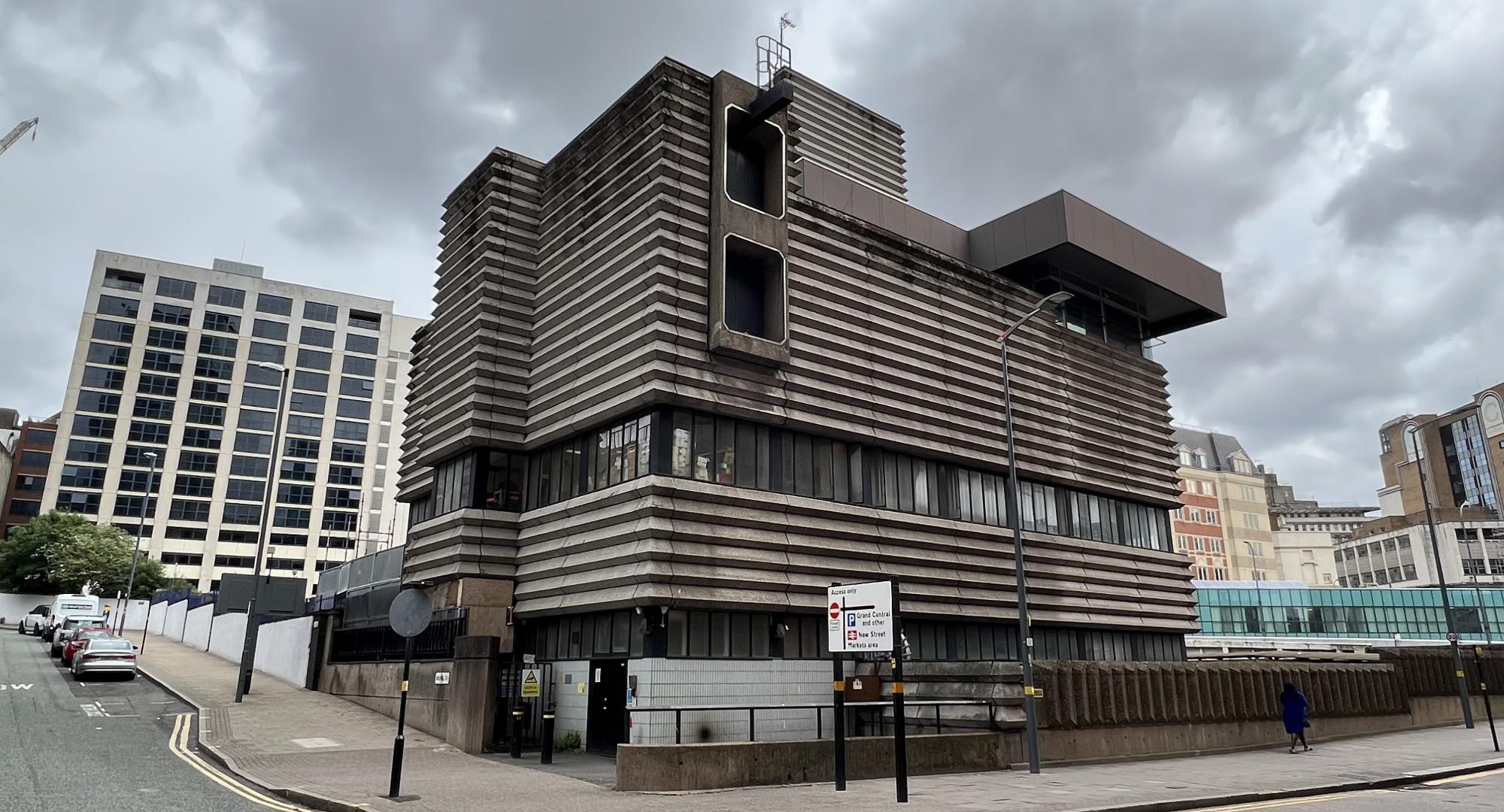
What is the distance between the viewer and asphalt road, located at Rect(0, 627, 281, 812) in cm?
1416

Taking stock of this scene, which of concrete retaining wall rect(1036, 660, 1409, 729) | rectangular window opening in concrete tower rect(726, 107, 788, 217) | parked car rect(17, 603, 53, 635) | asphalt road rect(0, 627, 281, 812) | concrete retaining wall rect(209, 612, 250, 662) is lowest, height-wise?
asphalt road rect(0, 627, 281, 812)

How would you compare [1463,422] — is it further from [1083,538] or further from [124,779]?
[124,779]

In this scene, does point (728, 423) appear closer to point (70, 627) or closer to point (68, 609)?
point (70, 627)

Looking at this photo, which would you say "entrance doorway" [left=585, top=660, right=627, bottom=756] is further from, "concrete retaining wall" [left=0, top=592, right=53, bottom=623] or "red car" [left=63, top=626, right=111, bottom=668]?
"concrete retaining wall" [left=0, top=592, right=53, bottom=623]

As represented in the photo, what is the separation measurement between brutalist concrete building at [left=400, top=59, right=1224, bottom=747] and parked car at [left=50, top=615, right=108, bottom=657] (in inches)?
821

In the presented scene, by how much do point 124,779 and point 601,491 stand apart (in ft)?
41.6

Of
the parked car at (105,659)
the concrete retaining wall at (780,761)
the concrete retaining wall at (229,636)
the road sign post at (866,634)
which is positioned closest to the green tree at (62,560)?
the concrete retaining wall at (229,636)

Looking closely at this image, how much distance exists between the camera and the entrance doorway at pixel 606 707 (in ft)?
80.8

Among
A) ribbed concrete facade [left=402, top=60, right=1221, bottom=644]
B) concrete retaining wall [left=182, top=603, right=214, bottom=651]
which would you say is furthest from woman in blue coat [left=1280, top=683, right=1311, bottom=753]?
concrete retaining wall [left=182, top=603, right=214, bottom=651]

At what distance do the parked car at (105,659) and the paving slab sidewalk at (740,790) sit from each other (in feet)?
23.7

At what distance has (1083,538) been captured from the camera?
3741cm

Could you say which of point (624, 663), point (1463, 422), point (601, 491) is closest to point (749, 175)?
point (601, 491)

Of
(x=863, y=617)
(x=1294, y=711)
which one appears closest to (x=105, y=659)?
(x=863, y=617)

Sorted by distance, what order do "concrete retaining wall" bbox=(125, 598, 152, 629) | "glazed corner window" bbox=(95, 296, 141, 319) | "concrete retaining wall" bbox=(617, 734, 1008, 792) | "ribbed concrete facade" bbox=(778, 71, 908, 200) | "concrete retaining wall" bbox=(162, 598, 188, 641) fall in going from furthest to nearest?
"glazed corner window" bbox=(95, 296, 141, 319), "concrete retaining wall" bbox=(125, 598, 152, 629), "concrete retaining wall" bbox=(162, 598, 188, 641), "ribbed concrete facade" bbox=(778, 71, 908, 200), "concrete retaining wall" bbox=(617, 734, 1008, 792)
